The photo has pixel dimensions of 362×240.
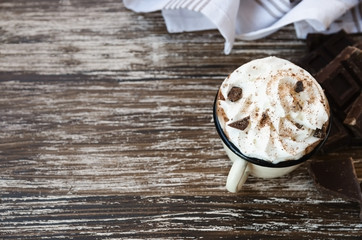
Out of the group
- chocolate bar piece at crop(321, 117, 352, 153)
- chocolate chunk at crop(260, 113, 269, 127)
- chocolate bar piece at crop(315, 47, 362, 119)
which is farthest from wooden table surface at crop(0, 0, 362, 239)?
chocolate chunk at crop(260, 113, 269, 127)

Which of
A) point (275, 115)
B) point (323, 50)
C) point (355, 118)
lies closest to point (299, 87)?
point (275, 115)

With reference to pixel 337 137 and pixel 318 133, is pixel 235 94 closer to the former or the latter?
pixel 318 133

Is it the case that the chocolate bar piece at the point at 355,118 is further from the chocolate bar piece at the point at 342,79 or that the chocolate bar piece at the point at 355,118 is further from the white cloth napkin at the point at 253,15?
the white cloth napkin at the point at 253,15

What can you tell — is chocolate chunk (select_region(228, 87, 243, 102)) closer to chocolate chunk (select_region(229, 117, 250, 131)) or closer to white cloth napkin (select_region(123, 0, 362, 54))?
chocolate chunk (select_region(229, 117, 250, 131))

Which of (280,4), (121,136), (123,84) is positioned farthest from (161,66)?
(280,4)

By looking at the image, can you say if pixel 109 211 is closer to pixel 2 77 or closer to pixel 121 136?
pixel 121 136

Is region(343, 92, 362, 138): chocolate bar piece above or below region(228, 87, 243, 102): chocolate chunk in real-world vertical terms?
below

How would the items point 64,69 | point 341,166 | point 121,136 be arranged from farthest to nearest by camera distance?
point 64,69 < point 121,136 < point 341,166
